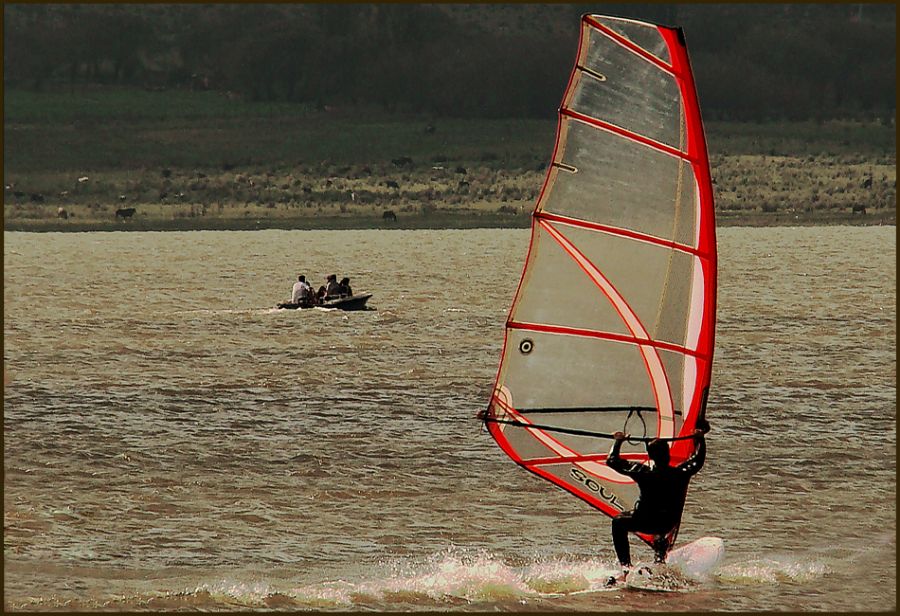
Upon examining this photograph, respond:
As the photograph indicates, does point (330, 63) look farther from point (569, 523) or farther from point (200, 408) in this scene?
point (569, 523)

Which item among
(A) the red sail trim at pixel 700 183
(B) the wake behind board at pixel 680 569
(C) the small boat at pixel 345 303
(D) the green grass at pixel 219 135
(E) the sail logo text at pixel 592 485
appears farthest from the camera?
(D) the green grass at pixel 219 135

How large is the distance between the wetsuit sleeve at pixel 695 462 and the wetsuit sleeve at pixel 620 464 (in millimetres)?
277

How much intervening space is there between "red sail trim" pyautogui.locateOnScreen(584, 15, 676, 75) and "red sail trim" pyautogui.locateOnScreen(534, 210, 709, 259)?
4.01 ft

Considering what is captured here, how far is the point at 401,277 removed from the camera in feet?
181

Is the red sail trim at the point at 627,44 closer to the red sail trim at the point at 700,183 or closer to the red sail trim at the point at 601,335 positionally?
the red sail trim at the point at 700,183

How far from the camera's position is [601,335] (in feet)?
43.3

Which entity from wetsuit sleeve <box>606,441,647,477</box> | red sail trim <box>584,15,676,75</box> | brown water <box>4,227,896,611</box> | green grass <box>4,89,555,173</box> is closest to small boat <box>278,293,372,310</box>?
brown water <box>4,227,896,611</box>

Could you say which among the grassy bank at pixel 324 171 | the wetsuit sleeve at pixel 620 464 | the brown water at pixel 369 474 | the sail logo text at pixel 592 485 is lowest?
the grassy bank at pixel 324 171

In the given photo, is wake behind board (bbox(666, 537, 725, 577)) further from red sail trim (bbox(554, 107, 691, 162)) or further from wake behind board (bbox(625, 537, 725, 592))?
red sail trim (bbox(554, 107, 691, 162))

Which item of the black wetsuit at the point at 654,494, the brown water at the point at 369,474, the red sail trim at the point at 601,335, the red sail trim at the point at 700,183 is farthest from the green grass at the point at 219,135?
the black wetsuit at the point at 654,494

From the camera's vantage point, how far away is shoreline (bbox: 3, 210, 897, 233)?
82.1 metres

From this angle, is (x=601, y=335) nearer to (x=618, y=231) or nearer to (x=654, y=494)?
(x=618, y=231)

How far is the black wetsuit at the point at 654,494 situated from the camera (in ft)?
40.9

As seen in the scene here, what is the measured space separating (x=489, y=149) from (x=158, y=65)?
22.9 metres
